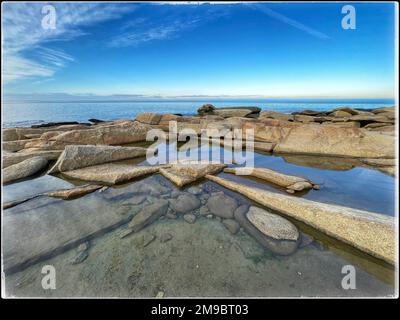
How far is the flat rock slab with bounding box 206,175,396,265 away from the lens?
2750 mm

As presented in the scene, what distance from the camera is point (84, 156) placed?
219 inches

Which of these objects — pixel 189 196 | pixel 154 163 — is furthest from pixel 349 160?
pixel 154 163

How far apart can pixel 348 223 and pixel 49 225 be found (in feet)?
16.9

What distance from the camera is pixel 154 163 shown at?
6270 millimetres

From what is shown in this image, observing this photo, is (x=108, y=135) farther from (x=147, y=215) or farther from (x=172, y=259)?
(x=172, y=259)

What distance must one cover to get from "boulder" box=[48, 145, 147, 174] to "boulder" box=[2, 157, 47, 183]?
19.1 inches

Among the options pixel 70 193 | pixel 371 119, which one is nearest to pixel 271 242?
pixel 70 193

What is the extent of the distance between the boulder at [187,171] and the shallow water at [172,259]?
96cm

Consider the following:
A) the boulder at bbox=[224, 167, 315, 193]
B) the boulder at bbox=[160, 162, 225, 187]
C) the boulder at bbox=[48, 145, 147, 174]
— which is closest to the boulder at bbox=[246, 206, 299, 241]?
the boulder at bbox=[224, 167, 315, 193]

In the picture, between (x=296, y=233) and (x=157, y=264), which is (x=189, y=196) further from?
(x=296, y=233)

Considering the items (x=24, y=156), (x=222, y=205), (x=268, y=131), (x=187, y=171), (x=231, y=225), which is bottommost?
(x=231, y=225)

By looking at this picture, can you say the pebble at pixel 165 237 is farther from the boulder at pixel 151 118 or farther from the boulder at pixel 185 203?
the boulder at pixel 151 118

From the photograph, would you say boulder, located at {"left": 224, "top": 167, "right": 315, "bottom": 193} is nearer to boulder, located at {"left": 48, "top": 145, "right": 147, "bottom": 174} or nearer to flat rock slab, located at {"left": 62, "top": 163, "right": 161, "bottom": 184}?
flat rock slab, located at {"left": 62, "top": 163, "right": 161, "bottom": 184}

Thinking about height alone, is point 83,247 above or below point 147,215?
below
